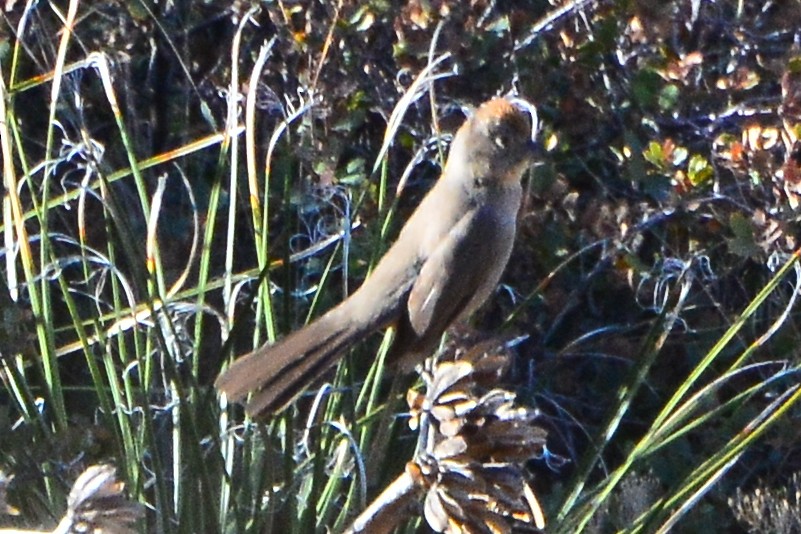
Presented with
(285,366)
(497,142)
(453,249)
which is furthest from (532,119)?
(285,366)

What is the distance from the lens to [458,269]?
2830 millimetres

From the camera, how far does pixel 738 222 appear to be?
3.10 metres

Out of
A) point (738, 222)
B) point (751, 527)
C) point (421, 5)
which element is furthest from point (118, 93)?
point (751, 527)

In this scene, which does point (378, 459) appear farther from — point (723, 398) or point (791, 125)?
point (723, 398)

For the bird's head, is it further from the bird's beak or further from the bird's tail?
the bird's tail

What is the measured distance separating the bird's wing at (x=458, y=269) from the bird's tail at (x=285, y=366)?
0.20m

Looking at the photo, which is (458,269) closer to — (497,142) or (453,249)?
(453,249)

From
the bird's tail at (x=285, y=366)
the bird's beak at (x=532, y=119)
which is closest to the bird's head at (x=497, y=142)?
the bird's beak at (x=532, y=119)

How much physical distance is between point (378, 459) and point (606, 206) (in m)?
1.31

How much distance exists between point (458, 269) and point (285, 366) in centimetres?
55

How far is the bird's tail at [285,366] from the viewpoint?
232 cm

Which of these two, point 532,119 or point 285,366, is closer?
point 285,366

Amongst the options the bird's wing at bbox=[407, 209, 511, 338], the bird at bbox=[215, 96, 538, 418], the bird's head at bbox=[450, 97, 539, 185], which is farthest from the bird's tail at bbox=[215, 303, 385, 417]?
the bird's head at bbox=[450, 97, 539, 185]

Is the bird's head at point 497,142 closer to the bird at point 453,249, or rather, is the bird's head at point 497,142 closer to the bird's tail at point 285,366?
the bird at point 453,249
